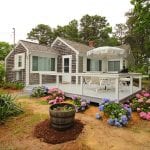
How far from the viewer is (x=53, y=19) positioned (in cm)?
3828

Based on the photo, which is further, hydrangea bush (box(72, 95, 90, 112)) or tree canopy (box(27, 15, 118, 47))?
tree canopy (box(27, 15, 118, 47))

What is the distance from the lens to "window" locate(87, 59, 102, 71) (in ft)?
58.5

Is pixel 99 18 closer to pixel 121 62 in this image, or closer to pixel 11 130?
pixel 121 62

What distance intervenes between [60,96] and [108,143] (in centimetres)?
512

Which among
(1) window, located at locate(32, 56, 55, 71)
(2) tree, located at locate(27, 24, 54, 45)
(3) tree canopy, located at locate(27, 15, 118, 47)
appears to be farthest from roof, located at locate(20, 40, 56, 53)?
(2) tree, located at locate(27, 24, 54, 45)

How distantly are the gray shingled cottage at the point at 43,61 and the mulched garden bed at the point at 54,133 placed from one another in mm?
9033

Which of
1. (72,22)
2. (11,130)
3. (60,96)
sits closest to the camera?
(11,130)

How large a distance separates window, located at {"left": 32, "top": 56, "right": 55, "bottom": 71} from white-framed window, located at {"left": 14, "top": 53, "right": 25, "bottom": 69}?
82 cm

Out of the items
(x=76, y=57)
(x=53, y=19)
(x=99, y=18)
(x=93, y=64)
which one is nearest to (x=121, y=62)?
(x=93, y=64)

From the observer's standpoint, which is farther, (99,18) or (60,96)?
(99,18)

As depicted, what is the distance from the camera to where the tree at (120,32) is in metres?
33.3

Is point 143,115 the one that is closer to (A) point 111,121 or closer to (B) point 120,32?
(A) point 111,121

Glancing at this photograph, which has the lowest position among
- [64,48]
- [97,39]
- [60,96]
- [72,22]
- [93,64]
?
[60,96]

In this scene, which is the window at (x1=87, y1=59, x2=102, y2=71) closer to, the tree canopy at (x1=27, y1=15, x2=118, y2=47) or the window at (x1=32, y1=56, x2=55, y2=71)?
the window at (x1=32, y1=56, x2=55, y2=71)
